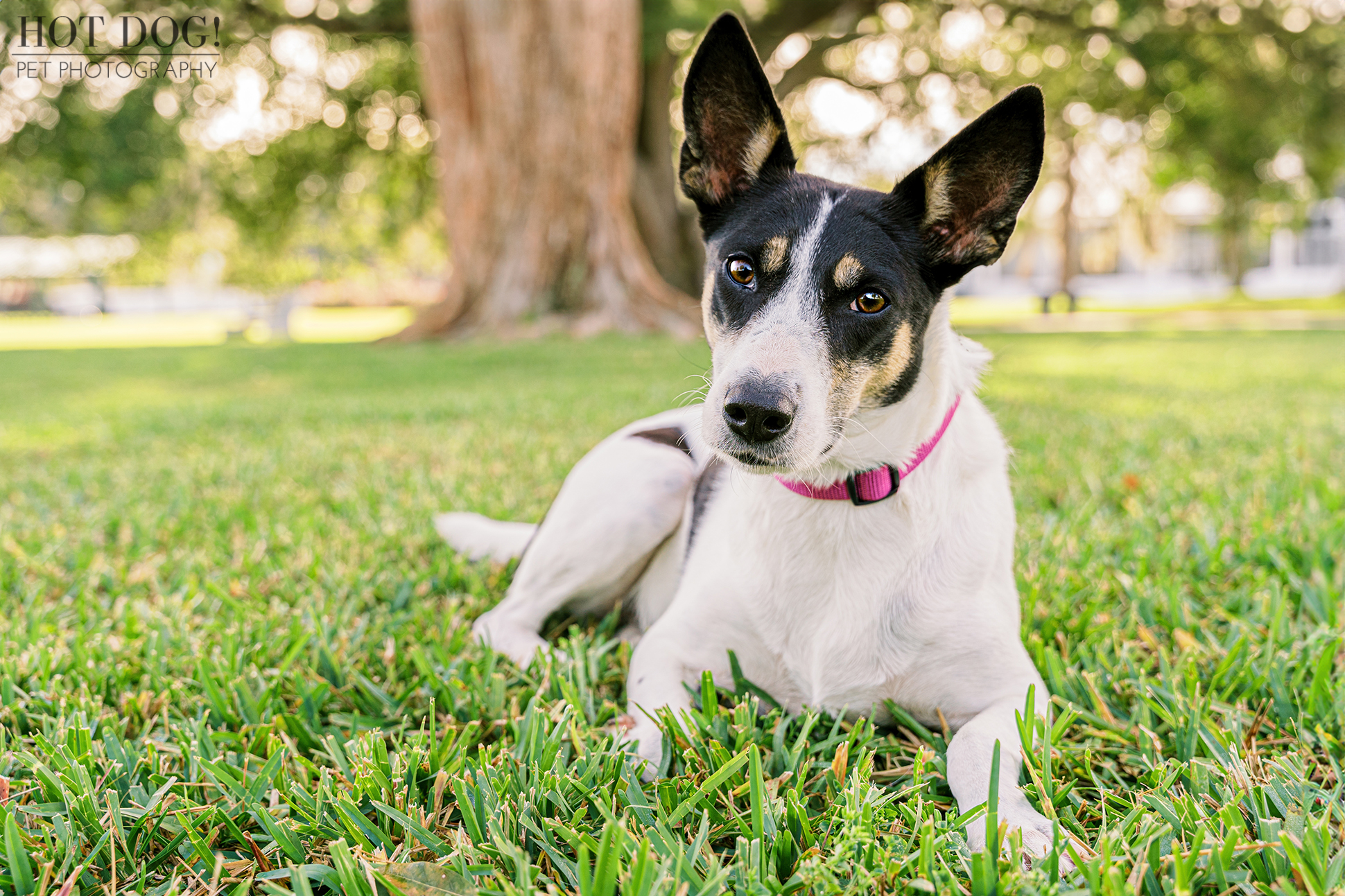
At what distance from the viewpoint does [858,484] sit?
2.27 m

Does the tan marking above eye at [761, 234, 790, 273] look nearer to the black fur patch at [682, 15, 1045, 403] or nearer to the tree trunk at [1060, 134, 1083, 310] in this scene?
the black fur patch at [682, 15, 1045, 403]

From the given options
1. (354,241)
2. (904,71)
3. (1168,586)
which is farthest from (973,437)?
(354,241)

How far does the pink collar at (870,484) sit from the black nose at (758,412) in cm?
37

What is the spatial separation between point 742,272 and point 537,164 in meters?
12.4

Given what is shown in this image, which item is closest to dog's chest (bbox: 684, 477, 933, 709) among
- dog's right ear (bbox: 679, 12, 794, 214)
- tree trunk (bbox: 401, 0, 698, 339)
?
dog's right ear (bbox: 679, 12, 794, 214)

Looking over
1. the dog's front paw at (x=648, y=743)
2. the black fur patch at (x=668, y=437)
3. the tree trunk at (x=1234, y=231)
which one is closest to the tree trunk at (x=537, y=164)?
the black fur patch at (x=668, y=437)

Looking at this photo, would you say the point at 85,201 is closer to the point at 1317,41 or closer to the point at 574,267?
the point at 574,267

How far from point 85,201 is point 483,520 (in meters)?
19.5

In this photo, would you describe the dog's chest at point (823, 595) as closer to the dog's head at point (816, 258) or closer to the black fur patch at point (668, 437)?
the dog's head at point (816, 258)

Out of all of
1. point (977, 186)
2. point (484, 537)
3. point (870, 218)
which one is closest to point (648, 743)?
point (870, 218)

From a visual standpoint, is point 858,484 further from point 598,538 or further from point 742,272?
point 598,538

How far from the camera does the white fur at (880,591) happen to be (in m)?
2.19

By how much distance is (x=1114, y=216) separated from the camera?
207 feet

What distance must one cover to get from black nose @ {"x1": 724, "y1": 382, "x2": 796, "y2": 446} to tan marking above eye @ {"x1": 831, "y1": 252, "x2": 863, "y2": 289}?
15.1 inches
